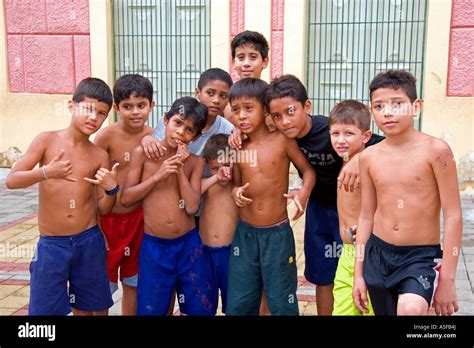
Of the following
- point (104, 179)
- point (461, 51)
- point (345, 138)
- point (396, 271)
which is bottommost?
point (396, 271)

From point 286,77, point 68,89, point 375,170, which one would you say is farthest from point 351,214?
point 68,89

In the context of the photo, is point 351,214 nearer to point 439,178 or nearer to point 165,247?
point 439,178

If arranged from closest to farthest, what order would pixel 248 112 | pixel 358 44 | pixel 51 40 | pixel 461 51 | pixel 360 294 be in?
pixel 360 294 → pixel 248 112 → pixel 461 51 → pixel 358 44 → pixel 51 40

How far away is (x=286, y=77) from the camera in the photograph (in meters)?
3.32

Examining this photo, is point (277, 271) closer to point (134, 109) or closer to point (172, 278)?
point (172, 278)

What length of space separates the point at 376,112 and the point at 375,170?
0.30 metres

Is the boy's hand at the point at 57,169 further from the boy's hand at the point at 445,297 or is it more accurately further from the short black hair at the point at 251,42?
the boy's hand at the point at 445,297

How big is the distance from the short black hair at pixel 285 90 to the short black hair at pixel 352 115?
229mm

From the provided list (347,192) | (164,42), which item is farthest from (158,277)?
(164,42)

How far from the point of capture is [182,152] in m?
3.26

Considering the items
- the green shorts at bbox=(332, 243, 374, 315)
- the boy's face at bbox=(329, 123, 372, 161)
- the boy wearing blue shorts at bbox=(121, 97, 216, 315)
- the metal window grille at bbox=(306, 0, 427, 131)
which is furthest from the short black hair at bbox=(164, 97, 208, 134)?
the metal window grille at bbox=(306, 0, 427, 131)

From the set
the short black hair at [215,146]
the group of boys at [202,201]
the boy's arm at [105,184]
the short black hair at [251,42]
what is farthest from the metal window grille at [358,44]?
the boy's arm at [105,184]

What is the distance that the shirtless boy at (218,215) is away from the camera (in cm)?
346

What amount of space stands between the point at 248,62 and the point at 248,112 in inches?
33.3
